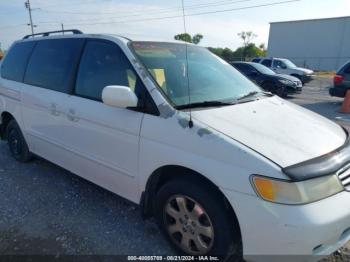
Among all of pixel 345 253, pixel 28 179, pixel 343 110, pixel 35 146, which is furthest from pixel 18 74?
pixel 343 110

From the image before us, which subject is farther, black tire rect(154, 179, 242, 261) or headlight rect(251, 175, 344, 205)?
black tire rect(154, 179, 242, 261)

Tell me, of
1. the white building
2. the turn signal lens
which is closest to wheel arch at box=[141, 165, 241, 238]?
the turn signal lens

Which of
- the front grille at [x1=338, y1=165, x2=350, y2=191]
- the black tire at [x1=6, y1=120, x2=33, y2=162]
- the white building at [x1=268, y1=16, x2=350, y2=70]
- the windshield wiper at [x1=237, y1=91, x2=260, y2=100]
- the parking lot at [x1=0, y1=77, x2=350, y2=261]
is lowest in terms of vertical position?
the white building at [x1=268, y1=16, x2=350, y2=70]

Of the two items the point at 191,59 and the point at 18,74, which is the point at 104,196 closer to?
the point at 191,59

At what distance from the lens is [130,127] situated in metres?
2.74

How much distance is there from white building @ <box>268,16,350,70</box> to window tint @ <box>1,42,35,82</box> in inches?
1764

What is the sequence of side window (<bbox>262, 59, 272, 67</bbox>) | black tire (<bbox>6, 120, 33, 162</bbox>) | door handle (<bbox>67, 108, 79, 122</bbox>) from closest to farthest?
door handle (<bbox>67, 108, 79, 122</bbox>), black tire (<bbox>6, 120, 33, 162</bbox>), side window (<bbox>262, 59, 272, 67</bbox>)

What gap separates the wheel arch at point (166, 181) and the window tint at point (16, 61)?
8.89 ft

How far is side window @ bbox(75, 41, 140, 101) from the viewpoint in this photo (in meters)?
2.95

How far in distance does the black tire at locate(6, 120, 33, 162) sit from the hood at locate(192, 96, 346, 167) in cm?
305

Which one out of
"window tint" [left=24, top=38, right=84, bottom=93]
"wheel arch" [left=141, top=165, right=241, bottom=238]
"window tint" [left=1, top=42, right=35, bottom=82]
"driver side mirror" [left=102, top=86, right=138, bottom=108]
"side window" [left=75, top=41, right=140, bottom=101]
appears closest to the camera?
"wheel arch" [left=141, top=165, right=241, bottom=238]

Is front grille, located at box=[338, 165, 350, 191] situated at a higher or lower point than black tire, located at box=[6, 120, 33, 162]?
higher

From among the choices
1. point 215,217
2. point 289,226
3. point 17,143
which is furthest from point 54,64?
point 289,226

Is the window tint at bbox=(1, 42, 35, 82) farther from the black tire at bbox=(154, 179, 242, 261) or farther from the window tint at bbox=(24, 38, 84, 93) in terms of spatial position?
the black tire at bbox=(154, 179, 242, 261)
